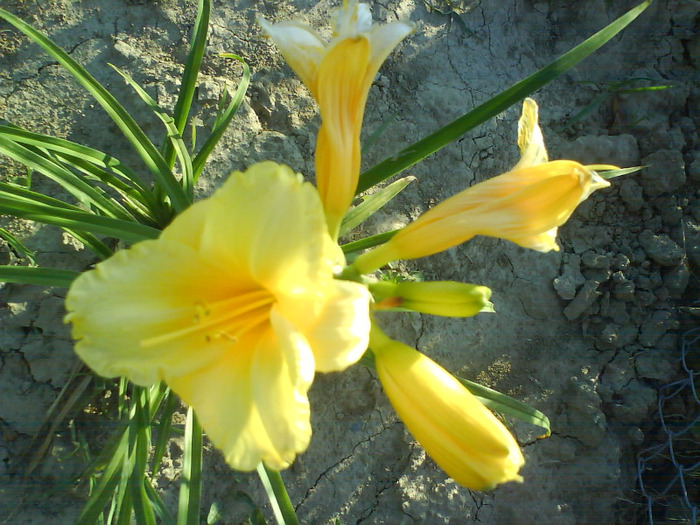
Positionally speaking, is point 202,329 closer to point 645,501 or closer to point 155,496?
point 155,496

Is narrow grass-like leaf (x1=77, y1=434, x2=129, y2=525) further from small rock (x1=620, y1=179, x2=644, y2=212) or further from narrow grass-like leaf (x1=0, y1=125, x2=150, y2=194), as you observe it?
small rock (x1=620, y1=179, x2=644, y2=212)

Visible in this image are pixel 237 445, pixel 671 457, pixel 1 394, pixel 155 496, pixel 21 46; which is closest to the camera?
pixel 237 445

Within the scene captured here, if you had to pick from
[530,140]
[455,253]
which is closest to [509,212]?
[530,140]

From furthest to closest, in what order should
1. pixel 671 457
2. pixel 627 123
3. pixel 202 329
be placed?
pixel 627 123, pixel 671 457, pixel 202 329

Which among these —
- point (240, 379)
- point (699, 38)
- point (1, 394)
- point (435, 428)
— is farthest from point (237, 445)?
point (699, 38)

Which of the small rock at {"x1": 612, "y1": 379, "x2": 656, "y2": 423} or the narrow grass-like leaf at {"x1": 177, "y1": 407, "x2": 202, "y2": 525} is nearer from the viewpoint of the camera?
the narrow grass-like leaf at {"x1": 177, "y1": 407, "x2": 202, "y2": 525}

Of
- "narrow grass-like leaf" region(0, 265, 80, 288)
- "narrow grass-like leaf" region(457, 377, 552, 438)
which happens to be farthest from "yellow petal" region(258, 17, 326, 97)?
"narrow grass-like leaf" region(457, 377, 552, 438)

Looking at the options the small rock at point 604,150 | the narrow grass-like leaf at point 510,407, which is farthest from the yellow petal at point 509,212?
the small rock at point 604,150
